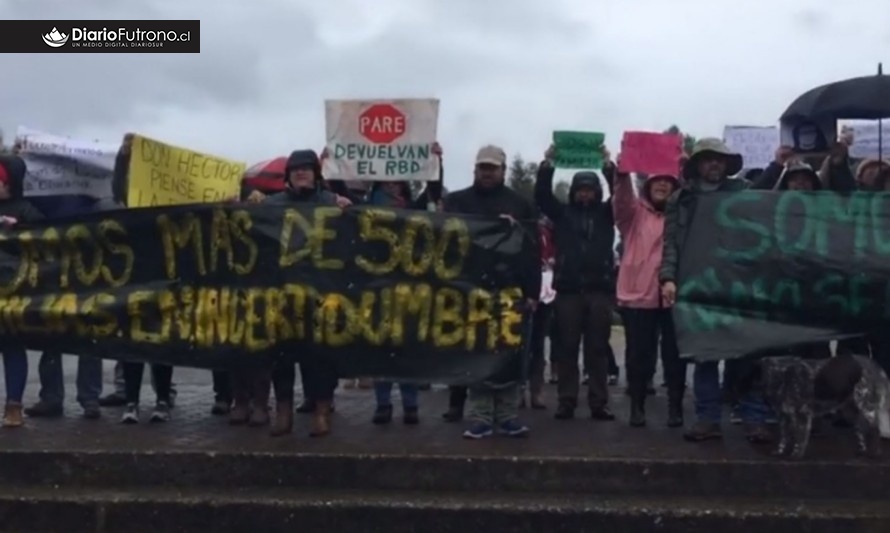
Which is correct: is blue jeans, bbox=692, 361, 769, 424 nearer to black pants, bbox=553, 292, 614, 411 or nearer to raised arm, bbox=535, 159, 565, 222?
black pants, bbox=553, 292, 614, 411

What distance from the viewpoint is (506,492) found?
760 centimetres

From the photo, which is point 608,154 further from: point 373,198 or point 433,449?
point 433,449

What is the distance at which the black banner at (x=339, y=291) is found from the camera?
841 centimetres

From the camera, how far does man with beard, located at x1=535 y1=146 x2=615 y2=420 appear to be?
8.97 meters

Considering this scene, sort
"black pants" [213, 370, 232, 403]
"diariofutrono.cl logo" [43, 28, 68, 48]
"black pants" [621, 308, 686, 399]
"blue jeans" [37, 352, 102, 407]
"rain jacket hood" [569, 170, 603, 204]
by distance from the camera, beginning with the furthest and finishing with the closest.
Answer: "diariofutrono.cl logo" [43, 28, 68, 48] < "black pants" [213, 370, 232, 403] < "blue jeans" [37, 352, 102, 407] < "rain jacket hood" [569, 170, 603, 204] < "black pants" [621, 308, 686, 399]

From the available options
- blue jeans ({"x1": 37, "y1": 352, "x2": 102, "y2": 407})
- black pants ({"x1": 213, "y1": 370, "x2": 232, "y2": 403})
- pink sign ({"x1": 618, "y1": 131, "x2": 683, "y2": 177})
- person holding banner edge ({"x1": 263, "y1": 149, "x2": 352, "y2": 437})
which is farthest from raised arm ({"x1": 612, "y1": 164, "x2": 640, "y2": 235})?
blue jeans ({"x1": 37, "y1": 352, "x2": 102, "y2": 407})

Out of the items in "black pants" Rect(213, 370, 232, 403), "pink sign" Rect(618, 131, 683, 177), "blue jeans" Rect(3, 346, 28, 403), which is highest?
"pink sign" Rect(618, 131, 683, 177)

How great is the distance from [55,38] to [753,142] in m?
6.47

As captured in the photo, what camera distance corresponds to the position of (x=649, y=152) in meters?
8.48

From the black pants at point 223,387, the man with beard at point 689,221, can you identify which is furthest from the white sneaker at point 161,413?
the man with beard at point 689,221

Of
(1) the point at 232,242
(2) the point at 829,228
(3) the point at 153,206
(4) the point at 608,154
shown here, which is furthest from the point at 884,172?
(3) the point at 153,206

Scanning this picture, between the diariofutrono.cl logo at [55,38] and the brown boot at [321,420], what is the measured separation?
519 centimetres

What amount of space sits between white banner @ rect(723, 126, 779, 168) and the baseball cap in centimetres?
319

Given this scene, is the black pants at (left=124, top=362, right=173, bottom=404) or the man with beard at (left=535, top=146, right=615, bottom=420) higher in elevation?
the man with beard at (left=535, top=146, right=615, bottom=420)
